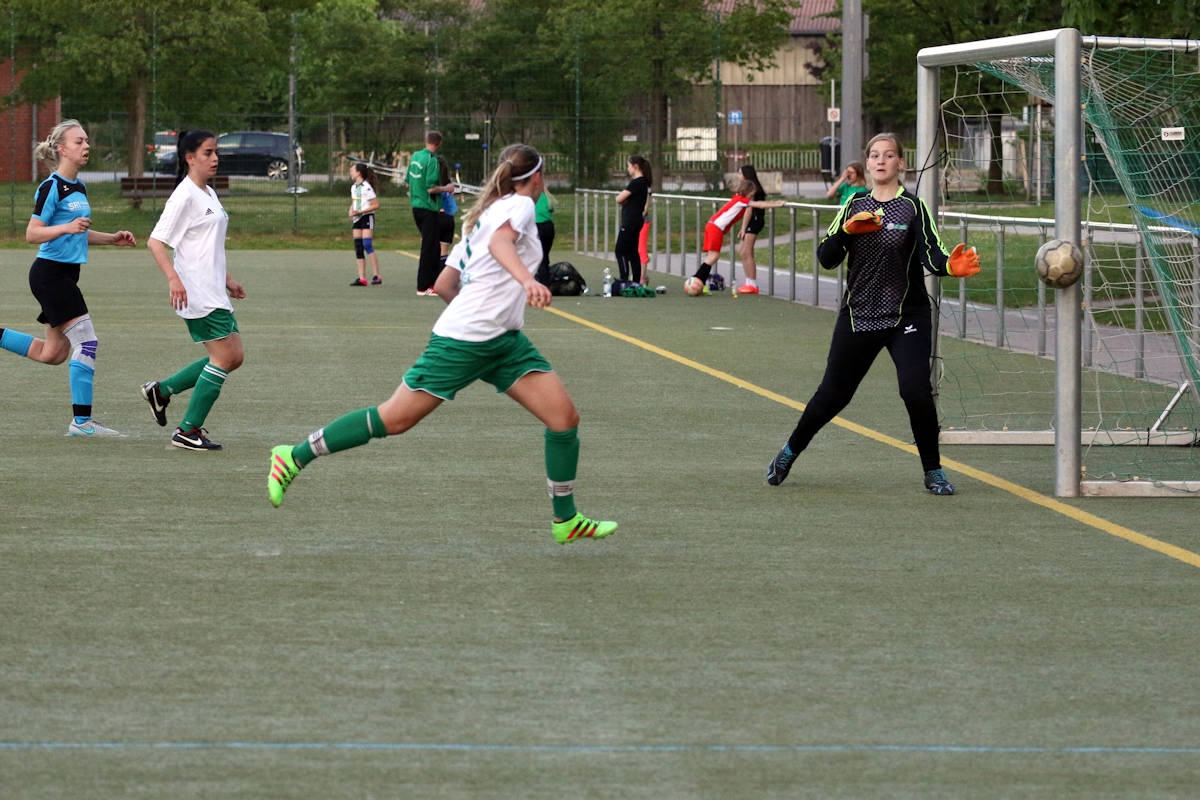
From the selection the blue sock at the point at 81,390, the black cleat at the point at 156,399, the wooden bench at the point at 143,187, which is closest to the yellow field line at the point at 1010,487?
the black cleat at the point at 156,399

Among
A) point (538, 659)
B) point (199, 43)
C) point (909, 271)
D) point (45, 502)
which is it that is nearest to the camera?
point (538, 659)

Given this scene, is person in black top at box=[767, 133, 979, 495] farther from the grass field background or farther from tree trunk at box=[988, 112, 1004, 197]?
tree trunk at box=[988, 112, 1004, 197]

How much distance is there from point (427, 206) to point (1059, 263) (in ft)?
49.3

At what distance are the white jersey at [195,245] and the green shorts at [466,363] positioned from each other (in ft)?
9.42

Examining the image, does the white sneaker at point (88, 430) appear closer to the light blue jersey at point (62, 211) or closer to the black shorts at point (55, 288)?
the black shorts at point (55, 288)

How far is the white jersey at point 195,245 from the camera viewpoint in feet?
32.4

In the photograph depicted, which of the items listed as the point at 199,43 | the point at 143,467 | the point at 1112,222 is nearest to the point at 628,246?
the point at 1112,222

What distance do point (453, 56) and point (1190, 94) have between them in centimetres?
3017

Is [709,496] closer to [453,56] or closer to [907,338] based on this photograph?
[907,338]

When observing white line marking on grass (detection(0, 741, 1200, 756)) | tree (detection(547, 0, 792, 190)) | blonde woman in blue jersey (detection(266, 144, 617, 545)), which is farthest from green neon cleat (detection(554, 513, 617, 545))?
tree (detection(547, 0, 792, 190))

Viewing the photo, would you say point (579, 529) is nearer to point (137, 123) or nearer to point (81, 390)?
point (81, 390)

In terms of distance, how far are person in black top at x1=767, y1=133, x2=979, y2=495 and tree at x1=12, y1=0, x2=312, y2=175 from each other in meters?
30.6

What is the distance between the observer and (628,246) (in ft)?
77.9

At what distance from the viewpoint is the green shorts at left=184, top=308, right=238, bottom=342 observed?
394 inches
